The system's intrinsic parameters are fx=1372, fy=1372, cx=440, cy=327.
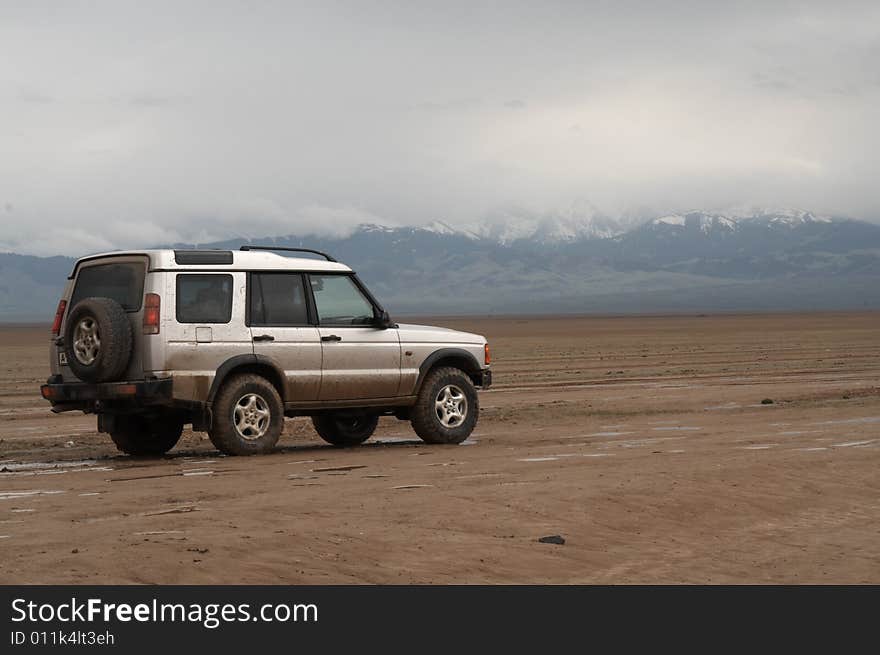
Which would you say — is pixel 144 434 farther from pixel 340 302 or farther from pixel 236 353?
pixel 340 302

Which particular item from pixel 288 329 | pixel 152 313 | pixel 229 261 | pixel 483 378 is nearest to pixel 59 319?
pixel 152 313

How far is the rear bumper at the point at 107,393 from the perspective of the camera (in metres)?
13.9

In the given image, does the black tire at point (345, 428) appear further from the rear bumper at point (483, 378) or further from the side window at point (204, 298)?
the side window at point (204, 298)

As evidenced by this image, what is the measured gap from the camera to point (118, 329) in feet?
45.6

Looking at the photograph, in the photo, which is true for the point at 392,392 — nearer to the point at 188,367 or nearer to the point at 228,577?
the point at 188,367

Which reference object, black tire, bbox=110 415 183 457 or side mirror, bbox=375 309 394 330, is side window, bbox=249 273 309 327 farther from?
black tire, bbox=110 415 183 457

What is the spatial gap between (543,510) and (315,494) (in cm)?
203

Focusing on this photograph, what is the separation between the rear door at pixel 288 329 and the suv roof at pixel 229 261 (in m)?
0.11

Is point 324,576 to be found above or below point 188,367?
below

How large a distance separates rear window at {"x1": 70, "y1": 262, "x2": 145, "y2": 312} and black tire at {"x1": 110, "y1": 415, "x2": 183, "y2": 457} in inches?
58.9

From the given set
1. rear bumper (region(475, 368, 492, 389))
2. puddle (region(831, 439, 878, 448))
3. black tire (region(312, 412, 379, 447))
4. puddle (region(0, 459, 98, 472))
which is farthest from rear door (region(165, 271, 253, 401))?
puddle (region(831, 439, 878, 448))
